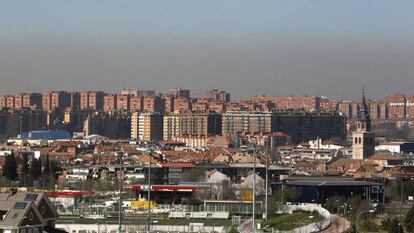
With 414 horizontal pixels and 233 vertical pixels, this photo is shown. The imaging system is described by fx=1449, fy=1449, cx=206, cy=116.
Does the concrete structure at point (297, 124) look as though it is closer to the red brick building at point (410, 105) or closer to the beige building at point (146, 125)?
the beige building at point (146, 125)

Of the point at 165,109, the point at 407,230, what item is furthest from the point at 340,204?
the point at 165,109

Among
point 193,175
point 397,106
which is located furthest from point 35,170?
point 397,106

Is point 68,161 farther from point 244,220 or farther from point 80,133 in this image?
point 80,133

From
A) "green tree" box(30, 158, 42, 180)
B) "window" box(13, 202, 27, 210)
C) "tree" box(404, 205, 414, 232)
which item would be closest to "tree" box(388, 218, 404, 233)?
"tree" box(404, 205, 414, 232)

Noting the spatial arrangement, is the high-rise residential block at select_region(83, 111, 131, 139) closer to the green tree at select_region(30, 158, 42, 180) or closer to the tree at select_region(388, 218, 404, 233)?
the green tree at select_region(30, 158, 42, 180)

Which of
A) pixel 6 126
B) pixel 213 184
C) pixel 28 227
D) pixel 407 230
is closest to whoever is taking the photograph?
pixel 28 227

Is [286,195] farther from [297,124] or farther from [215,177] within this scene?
[297,124]
